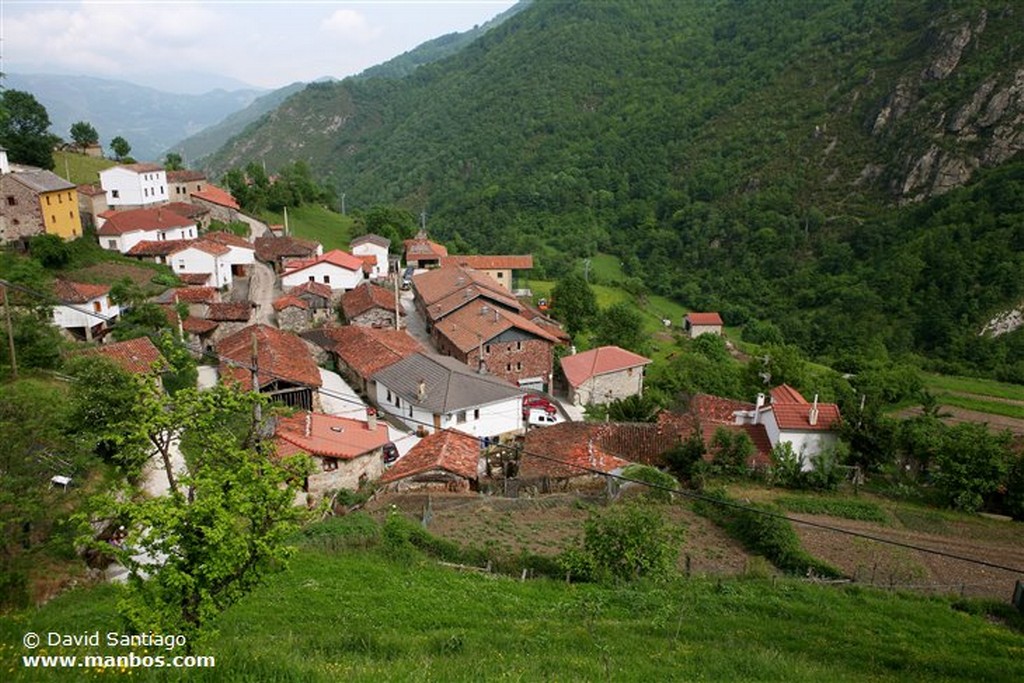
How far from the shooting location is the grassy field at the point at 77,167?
55.2m

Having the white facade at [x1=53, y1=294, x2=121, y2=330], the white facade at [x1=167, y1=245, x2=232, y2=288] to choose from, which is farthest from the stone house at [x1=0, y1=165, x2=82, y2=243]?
the white facade at [x1=53, y1=294, x2=121, y2=330]

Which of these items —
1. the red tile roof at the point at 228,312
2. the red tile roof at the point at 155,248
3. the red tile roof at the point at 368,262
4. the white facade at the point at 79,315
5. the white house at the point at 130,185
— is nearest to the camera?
the white facade at the point at 79,315

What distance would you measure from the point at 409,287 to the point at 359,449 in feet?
107

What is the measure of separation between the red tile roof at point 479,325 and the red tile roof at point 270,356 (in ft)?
28.6

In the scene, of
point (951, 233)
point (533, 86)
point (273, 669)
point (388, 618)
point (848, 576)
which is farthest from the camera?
point (533, 86)

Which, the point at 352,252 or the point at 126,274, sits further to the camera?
the point at 352,252

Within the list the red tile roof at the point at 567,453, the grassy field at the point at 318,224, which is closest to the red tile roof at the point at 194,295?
the red tile roof at the point at 567,453

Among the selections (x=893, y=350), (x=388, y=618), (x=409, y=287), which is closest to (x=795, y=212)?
(x=893, y=350)

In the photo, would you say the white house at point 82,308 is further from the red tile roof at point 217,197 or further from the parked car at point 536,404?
the red tile roof at point 217,197

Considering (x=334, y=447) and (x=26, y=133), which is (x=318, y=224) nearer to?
(x=26, y=133)

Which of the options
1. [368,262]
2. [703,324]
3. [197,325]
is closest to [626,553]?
[197,325]

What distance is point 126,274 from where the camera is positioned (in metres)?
38.2

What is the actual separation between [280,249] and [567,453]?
3339 cm

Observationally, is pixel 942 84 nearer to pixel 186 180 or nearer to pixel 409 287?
pixel 409 287
